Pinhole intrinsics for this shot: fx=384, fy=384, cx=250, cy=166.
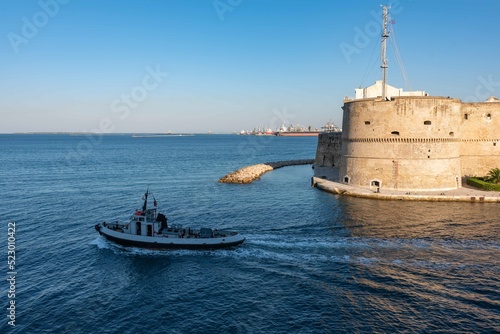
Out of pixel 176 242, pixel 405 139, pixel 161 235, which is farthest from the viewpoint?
pixel 405 139

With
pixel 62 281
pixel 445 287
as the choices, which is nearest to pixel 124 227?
pixel 62 281

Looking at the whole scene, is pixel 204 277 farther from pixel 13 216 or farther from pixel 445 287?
pixel 13 216

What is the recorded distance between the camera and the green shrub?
42219 millimetres

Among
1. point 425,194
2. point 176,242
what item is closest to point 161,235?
point 176,242

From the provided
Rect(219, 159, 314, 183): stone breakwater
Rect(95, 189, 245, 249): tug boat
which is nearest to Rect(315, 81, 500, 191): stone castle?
Rect(219, 159, 314, 183): stone breakwater

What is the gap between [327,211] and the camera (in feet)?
118

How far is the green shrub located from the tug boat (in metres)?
31.3

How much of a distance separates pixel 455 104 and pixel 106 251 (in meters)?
39.7

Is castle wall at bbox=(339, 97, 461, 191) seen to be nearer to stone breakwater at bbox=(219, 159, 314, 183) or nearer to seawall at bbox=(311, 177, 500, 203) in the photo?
seawall at bbox=(311, 177, 500, 203)

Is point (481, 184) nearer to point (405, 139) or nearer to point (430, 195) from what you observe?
point (430, 195)

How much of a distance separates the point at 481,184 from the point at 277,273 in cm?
3325

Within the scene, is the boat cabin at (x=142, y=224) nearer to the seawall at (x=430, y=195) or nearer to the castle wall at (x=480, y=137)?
the seawall at (x=430, y=195)

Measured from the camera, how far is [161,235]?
27891 mm

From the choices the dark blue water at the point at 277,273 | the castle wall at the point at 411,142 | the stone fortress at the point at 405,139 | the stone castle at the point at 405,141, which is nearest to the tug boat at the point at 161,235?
the dark blue water at the point at 277,273
